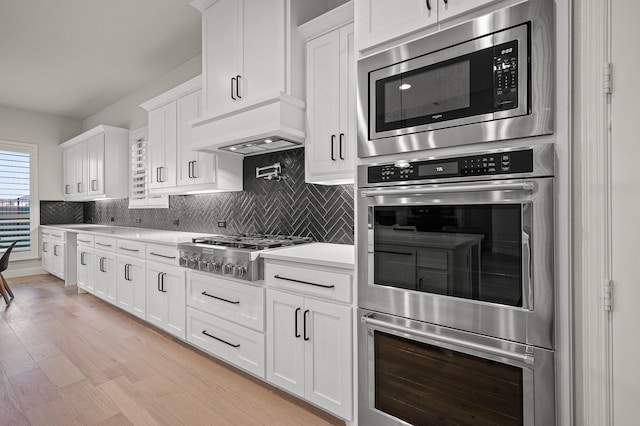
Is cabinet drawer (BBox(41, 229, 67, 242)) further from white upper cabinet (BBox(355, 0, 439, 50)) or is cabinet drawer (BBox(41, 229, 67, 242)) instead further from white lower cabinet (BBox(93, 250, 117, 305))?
white upper cabinet (BBox(355, 0, 439, 50))

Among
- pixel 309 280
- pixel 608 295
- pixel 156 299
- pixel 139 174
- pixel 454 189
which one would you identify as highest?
pixel 139 174

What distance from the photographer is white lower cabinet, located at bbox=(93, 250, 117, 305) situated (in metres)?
3.74

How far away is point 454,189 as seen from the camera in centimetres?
128

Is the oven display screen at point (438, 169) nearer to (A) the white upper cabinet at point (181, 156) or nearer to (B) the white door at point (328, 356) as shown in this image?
(B) the white door at point (328, 356)

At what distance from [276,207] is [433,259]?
1838 millimetres

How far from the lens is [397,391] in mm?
1473

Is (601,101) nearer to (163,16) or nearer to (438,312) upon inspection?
(438,312)

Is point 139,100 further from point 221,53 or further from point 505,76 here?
point 505,76

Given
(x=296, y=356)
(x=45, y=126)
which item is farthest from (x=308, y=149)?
(x=45, y=126)

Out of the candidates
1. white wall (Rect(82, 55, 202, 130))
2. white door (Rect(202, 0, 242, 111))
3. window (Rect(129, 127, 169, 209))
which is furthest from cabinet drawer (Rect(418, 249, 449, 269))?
window (Rect(129, 127, 169, 209))

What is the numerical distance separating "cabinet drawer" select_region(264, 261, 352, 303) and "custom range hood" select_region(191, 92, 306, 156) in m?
0.91

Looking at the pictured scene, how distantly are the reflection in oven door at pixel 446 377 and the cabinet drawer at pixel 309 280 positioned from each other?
209mm

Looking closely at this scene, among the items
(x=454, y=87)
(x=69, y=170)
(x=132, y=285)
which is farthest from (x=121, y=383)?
(x=69, y=170)

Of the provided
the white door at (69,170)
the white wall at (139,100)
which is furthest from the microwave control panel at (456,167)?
the white door at (69,170)
